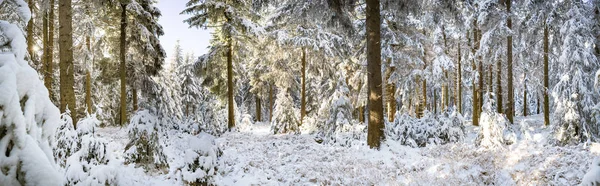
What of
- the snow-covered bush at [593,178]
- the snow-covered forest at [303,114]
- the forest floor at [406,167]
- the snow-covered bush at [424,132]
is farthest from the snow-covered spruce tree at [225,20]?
the snow-covered bush at [593,178]

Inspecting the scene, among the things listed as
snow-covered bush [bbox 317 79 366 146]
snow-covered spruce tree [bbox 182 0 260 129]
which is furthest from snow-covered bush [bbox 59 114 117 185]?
snow-covered spruce tree [bbox 182 0 260 129]

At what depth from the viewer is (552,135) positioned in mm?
11359

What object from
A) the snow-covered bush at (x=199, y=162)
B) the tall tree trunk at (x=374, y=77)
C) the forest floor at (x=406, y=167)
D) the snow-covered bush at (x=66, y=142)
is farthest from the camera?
the tall tree trunk at (x=374, y=77)

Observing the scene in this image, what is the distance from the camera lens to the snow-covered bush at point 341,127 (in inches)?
452

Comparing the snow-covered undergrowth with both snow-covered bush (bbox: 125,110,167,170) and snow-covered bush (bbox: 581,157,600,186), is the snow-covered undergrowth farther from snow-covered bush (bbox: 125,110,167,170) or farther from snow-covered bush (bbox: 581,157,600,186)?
snow-covered bush (bbox: 581,157,600,186)

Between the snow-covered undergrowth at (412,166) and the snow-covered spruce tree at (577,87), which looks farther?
the snow-covered spruce tree at (577,87)

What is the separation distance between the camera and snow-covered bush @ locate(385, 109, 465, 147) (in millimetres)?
11070

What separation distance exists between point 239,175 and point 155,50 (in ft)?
43.7

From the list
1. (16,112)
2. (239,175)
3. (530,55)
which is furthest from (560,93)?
(16,112)

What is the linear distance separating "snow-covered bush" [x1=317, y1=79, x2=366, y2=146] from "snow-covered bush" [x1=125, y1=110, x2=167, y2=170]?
605 cm

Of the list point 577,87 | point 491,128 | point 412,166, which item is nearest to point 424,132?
point 491,128

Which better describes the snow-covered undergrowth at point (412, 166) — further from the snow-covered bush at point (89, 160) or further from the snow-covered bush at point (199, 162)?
the snow-covered bush at point (89, 160)

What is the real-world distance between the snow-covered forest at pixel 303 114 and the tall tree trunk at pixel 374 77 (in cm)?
3

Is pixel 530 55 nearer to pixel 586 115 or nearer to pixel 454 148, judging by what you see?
pixel 586 115
